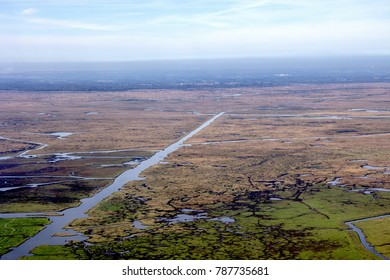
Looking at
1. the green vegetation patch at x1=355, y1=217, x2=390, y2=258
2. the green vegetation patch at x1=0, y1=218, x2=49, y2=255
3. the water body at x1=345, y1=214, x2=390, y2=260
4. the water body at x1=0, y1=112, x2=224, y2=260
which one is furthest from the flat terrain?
the green vegetation patch at x1=0, y1=218, x2=49, y2=255

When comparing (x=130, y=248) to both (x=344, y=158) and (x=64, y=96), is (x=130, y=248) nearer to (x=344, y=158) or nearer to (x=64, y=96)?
(x=344, y=158)

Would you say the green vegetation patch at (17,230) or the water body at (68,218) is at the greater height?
the green vegetation patch at (17,230)

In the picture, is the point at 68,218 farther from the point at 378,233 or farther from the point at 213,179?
the point at 378,233

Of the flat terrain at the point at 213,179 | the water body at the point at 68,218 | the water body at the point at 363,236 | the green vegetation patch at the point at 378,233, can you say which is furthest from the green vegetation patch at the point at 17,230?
the green vegetation patch at the point at 378,233

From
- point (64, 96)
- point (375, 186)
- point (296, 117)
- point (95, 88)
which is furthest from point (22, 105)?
point (375, 186)

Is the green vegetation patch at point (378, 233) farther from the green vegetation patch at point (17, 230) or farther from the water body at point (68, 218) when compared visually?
the green vegetation patch at point (17, 230)

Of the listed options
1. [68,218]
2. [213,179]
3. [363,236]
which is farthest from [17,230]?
[363,236]

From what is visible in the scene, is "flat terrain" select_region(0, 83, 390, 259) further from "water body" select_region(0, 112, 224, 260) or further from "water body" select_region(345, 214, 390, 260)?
"water body" select_region(0, 112, 224, 260)

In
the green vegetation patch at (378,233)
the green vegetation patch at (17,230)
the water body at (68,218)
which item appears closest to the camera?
the green vegetation patch at (378,233)
